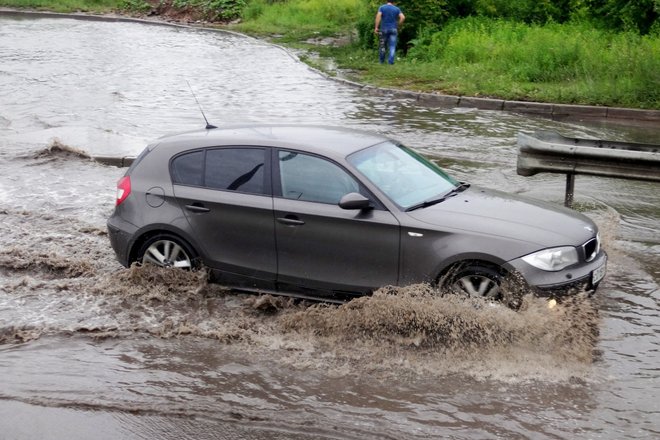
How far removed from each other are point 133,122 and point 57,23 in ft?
93.8

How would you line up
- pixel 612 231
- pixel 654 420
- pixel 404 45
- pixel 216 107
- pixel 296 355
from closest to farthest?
pixel 654 420 < pixel 296 355 < pixel 612 231 < pixel 216 107 < pixel 404 45

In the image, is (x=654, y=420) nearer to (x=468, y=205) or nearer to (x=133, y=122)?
(x=468, y=205)

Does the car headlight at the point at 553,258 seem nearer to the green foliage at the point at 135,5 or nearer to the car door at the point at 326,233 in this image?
the car door at the point at 326,233

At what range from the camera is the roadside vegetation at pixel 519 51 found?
19656 mm

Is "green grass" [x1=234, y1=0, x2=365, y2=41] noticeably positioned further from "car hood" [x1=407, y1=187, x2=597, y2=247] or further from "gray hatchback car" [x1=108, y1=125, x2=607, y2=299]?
"car hood" [x1=407, y1=187, x2=597, y2=247]

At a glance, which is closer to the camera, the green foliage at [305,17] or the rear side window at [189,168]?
the rear side window at [189,168]

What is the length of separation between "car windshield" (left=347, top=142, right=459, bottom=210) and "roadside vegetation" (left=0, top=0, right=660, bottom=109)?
11.3 m

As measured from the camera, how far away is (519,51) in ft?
75.1

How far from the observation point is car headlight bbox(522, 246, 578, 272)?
7.25 meters

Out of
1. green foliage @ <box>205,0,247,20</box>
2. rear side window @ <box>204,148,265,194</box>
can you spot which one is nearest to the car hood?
rear side window @ <box>204,148,265,194</box>

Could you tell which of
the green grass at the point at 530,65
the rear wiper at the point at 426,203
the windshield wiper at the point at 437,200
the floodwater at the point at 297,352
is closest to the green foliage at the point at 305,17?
the green grass at the point at 530,65

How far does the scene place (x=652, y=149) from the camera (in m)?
11.1

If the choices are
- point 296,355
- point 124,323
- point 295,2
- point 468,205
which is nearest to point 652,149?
point 468,205

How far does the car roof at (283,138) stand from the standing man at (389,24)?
58.8 ft
